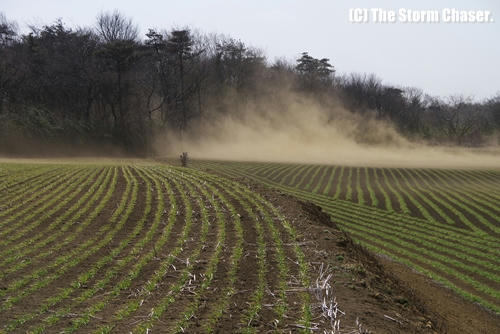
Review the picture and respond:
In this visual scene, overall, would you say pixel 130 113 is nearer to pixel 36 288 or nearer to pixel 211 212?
pixel 211 212

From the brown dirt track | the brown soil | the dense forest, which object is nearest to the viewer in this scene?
the brown dirt track

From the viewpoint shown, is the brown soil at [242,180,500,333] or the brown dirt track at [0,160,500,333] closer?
the brown dirt track at [0,160,500,333]

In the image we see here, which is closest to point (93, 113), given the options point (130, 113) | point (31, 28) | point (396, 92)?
point (130, 113)

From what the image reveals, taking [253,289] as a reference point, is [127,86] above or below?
above

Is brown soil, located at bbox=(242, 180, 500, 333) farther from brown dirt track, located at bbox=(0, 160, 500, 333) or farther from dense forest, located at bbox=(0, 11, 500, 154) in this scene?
dense forest, located at bbox=(0, 11, 500, 154)

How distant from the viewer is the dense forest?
46.4 meters

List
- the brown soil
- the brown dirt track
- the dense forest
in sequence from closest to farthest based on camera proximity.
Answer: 1. the brown dirt track
2. the brown soil
3. the dense forest

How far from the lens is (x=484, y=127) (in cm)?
8744

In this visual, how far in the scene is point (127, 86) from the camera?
5406cm

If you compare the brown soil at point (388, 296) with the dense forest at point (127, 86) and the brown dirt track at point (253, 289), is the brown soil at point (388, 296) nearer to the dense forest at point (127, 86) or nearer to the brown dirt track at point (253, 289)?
the brown dirt track at point (253, 289)

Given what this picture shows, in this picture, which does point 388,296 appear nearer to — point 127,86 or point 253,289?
point 253,289

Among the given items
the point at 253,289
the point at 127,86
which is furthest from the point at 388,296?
the point at 127,86

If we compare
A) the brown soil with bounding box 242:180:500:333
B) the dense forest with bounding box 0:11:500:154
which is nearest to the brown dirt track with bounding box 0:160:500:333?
the brown soil with bounding box 242:180:500:333

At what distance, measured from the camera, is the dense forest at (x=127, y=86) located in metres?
46.4
